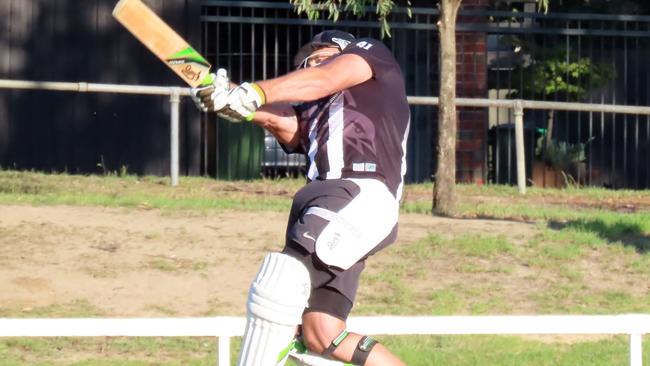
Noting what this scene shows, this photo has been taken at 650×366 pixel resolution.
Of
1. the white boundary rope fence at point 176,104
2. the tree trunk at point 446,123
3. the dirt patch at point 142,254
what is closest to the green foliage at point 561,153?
the white boundary rope fence at point 176,104

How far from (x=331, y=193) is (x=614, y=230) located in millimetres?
6062

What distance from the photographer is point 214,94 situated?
498 cm

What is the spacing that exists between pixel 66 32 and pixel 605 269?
7.85 metres

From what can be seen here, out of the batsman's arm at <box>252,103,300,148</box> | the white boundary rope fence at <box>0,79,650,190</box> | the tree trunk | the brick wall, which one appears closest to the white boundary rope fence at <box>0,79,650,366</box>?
the batsman's arm at <box>252,103,300,148</box>

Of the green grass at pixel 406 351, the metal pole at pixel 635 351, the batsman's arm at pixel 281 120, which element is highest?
the batsman's arm at pixel 281 120

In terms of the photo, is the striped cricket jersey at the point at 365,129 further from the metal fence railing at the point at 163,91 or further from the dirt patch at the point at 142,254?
the metal fence railing at the point at 163,91

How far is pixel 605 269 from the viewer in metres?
10.1

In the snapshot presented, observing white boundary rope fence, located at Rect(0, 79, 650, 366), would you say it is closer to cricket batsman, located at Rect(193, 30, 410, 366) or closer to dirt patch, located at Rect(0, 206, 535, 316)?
cricket batsman, located at Rect(193, 30, 410, 366)

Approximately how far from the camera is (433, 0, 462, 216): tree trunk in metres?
11.5

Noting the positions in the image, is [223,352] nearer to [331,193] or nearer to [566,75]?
[331,193]

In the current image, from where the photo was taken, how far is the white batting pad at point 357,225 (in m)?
5.27

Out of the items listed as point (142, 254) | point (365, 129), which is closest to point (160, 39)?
point (365, 129)

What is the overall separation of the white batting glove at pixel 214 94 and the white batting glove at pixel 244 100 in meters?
0.02

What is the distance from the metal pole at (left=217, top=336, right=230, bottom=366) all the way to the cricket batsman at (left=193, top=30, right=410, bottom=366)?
25.8 inches
